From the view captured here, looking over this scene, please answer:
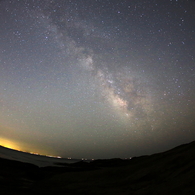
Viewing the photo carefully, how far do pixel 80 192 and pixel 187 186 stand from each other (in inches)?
248

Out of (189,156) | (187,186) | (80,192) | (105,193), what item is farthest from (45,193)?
(189,156)

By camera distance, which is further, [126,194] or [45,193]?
[45,193]

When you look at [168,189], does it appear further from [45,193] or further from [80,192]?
[45,193]

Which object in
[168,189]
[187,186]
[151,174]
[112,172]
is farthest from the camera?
[112,172]

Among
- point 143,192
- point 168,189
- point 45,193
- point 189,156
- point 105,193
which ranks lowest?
point 45,193

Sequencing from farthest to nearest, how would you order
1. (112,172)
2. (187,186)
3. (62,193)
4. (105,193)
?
(112,172)
(62,193)
(105,193)
(187,186)

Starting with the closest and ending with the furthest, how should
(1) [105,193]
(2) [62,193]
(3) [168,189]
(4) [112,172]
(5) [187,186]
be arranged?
1. (5) [187,186]
2. (3) [168,189]
3. (1) [105,193]
4. (2) [62,193]
5. (4) [112,172]

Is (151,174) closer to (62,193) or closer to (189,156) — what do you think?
(189,156)

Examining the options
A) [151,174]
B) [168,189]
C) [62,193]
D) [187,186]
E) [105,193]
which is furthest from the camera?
[62,193]

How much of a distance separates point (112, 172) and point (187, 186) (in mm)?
8183

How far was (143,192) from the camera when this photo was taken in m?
6.38

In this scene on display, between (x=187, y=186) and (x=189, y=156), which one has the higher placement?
(x=189, y=156)

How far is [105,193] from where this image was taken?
784 cm

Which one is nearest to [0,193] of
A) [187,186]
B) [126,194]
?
[126,194]
